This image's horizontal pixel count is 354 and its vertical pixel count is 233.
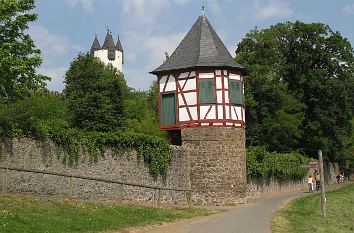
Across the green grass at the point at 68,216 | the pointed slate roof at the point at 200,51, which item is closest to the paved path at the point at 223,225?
the green grass at the point at 68,216

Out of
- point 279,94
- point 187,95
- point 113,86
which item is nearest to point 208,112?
point 187,95

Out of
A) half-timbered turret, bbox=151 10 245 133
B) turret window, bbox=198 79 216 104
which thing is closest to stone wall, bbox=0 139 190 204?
half-timbered turret, bbox=151 10 245 133

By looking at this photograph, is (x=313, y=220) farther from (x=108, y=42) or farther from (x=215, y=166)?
(x=108, y=42)

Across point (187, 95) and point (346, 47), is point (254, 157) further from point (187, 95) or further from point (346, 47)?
point (346, 47)

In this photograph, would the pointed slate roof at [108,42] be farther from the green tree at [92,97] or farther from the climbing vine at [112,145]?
the climbing vine at [112,145]

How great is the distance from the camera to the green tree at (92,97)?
4400cm

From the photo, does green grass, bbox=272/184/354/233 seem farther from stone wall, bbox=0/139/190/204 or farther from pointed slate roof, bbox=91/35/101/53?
pointed slate roof, bbox=91/35/101/53

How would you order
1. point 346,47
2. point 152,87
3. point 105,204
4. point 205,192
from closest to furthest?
point 105,204, point 205,192, point 346,47, point 152,87

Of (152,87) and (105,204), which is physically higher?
(152,87)

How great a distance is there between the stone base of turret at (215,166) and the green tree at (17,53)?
31.6 ft

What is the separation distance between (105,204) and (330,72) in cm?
3331

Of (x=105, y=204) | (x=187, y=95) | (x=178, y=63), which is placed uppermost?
(x=178, y=63)

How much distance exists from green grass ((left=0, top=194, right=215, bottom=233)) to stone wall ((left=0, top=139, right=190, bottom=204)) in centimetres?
209

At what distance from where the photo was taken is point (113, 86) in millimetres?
48531
